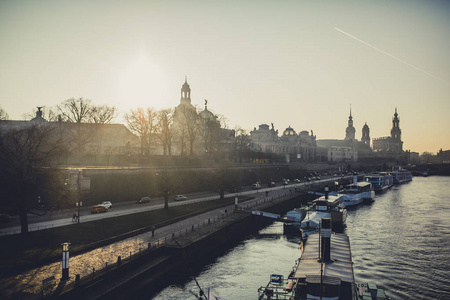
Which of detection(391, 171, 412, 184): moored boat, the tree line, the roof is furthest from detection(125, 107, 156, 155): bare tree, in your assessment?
detection(391, 171, 412, 184): moored boat

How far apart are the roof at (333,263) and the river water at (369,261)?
4.56 metres

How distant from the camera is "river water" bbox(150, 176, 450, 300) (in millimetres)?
32822

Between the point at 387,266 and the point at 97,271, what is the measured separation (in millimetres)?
30163

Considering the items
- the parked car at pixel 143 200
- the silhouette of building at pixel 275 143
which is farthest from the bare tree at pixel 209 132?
the silhouette of building at pixel 275 143

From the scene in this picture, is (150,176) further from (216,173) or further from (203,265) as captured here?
(203,265)

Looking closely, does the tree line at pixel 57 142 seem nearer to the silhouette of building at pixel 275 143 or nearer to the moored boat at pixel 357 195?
the moored boat at pixel 357 195

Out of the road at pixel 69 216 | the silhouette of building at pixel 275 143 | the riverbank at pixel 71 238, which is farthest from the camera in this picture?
the silhouette of building at pixel 275 143

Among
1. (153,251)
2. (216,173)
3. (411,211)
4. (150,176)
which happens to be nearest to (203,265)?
(153,251)

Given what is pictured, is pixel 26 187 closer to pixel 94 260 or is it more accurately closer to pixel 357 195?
pixel 94 260

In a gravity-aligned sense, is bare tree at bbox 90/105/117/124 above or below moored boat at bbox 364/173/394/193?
above

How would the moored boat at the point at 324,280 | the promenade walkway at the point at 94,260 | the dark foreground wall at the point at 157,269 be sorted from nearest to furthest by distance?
the moored boat at the point at 324,280 < the promenade walkway at the point at 94,260 < the dark foreground wall at the point at 157,269

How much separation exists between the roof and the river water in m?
4.56

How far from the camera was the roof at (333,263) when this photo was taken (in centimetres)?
2623

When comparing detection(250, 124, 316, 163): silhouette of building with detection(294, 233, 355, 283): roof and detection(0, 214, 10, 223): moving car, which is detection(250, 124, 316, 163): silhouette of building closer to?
detection(0, 214, 10, 223): moving car
